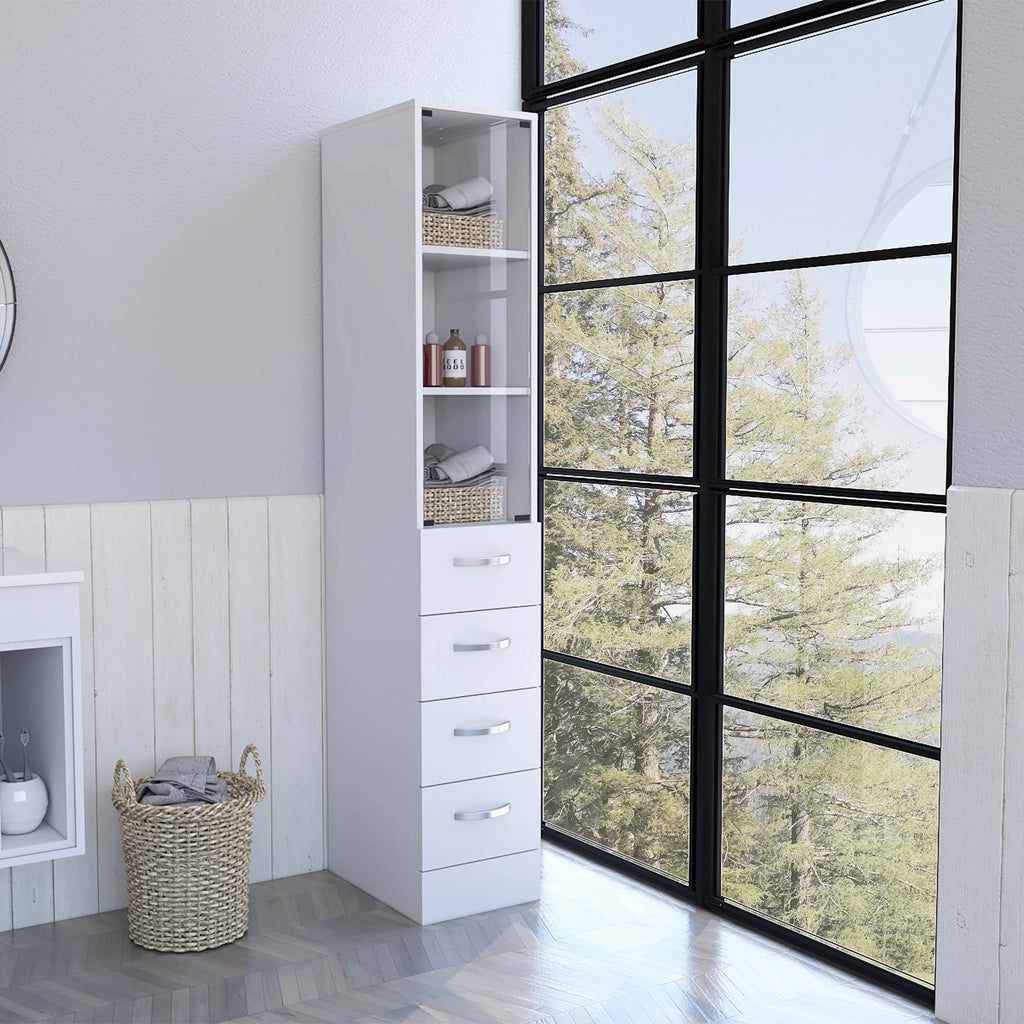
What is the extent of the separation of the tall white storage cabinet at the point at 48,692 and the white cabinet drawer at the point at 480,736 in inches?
30.3

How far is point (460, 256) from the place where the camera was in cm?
290

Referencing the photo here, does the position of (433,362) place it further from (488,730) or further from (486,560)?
(488,730)

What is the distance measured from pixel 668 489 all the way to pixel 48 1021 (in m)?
1.75

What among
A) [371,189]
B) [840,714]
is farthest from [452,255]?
[840,714]

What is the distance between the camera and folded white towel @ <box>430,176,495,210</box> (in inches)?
113

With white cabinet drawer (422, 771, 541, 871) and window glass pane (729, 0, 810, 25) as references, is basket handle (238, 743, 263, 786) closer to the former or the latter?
white cabinet drawer (422, 771, 541, 871)

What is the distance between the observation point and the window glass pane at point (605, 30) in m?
2.96

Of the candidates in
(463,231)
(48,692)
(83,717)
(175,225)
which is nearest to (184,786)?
(83,717)

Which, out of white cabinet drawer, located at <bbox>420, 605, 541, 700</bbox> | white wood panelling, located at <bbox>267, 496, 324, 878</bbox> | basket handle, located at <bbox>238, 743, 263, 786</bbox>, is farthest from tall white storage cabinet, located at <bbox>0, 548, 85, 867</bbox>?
white cabinet drawer, located at <bbox>420, 605, 541, 700</bbox>

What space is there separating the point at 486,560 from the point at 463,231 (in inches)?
30.2

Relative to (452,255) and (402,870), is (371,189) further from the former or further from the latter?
(402,870)

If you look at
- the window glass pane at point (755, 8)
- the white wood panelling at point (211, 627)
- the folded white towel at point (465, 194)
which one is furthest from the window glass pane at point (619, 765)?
the window glass pane at point (755, 8)

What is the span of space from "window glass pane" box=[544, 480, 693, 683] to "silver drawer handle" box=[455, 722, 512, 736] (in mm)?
420

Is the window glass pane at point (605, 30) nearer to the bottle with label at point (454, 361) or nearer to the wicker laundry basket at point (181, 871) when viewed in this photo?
the bottle with label at point (454, 361)
